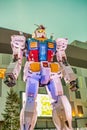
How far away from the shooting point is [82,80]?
12367 millimetres

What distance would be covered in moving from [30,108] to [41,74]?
53 centimetres

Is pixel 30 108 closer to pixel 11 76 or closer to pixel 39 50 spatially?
pixel 11 76

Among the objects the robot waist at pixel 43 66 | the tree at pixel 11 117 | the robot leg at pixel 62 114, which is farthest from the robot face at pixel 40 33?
the tree at pixel 11 117

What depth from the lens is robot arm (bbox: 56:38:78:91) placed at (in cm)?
291

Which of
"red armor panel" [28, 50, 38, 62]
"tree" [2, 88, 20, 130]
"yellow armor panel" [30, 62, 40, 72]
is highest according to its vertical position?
"red armor panel" [28, 50, 38, 62]

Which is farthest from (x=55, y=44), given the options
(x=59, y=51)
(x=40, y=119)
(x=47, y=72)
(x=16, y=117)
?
(x=40, y=119)

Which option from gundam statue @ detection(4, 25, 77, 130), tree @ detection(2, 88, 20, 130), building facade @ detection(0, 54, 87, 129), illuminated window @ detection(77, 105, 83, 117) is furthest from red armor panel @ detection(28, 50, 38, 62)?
illuminated window @ detection(77, 105, 83, 117)

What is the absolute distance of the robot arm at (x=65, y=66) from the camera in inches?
114

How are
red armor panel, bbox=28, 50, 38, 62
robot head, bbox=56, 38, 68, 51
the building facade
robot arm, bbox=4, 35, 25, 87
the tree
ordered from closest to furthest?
robot arm, bbox=4, 35, 25, 87, red armor panel, bbox=28, 50, 38, 62, robot head, bbox=56, 38, 68, 51, the tree, the building facade

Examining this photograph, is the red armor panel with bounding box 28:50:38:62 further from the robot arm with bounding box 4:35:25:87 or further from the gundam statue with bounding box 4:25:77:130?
the robot arm with bounding box 4:35:25:87

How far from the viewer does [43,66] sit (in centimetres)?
292

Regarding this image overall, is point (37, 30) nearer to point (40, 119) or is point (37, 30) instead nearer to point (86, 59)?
point (86, 59)

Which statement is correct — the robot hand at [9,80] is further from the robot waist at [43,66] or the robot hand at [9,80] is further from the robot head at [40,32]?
the robot head at [40,32]

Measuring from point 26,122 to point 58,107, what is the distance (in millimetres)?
500
